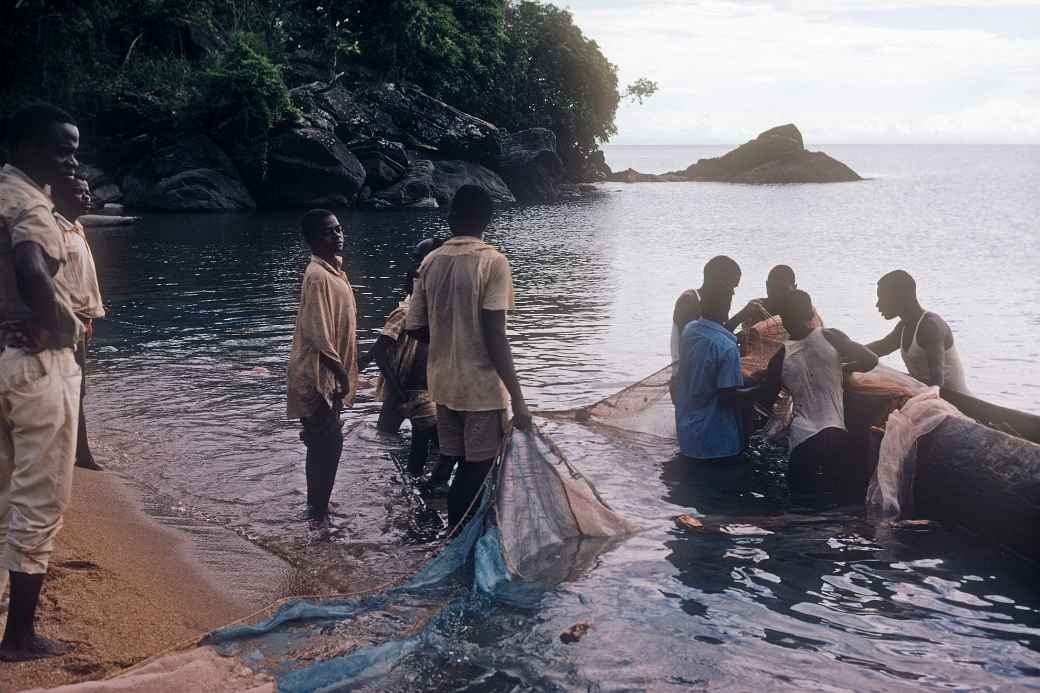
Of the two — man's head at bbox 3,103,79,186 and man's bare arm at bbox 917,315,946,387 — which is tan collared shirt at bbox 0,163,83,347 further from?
man's bare arm at bbox 917,315,946,387

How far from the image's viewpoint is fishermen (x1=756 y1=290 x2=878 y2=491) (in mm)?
6277

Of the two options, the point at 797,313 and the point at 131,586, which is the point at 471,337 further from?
the point at 797,313

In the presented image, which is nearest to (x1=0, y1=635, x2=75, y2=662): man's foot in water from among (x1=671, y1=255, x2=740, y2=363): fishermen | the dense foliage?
(x1=671, y1=255, x2=740, y2=363): fishermen

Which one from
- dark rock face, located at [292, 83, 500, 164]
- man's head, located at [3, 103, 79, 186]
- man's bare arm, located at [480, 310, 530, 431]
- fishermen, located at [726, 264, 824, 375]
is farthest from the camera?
dark rock face, located at [292, 83, 500, 164]

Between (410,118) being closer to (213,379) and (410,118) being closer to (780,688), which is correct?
(213,379)

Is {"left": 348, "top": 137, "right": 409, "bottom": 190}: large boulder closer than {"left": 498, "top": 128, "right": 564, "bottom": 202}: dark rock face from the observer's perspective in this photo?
Yes

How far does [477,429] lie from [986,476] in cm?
284

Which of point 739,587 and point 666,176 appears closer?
point 739,587

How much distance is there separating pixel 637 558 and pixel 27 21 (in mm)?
32862

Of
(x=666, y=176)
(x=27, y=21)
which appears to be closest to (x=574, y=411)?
(x=27, y=21)

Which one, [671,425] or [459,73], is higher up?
[459,73]

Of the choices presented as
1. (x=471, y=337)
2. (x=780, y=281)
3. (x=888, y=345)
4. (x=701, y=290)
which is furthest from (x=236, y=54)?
(x=471, y=337)

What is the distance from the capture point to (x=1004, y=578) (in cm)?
528

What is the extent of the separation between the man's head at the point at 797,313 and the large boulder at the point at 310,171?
30.4m
